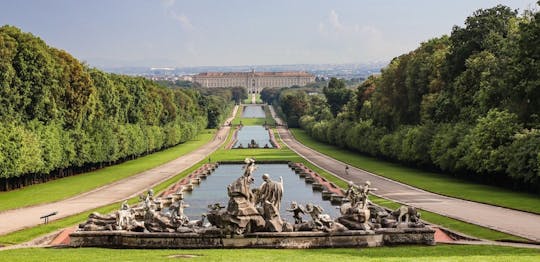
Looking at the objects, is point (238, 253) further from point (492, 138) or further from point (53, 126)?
point (53, 126)

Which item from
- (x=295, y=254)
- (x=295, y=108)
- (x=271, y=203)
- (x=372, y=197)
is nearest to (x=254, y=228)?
(x=271, y=203)

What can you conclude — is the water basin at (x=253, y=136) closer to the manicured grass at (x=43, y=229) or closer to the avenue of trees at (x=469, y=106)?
the avenue of trees at (x=469, y=106)

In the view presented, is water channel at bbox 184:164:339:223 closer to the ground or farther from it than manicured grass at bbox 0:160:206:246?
closer to the ground

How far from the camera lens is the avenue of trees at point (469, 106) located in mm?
48969

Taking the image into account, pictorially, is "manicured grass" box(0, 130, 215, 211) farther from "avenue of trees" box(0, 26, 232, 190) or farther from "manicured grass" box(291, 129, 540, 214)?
"manicured grass" box(291, 129, 540, 214)

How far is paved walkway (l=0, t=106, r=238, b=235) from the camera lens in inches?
1496

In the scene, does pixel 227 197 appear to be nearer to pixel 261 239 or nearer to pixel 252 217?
pixel 252 217

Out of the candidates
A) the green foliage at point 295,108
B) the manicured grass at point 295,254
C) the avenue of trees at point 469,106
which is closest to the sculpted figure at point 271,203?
the manicured grass at point 295,254

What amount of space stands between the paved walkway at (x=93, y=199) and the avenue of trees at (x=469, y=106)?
23.9 meters

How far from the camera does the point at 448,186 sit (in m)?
55.9

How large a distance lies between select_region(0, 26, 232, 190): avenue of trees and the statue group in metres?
31.1

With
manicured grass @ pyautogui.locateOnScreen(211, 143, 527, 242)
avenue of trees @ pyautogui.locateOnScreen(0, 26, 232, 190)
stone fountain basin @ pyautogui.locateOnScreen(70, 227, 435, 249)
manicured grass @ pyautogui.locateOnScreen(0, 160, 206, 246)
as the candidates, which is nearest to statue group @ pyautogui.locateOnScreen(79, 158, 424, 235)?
stone fountain basin @ pyautogui.locateOnScreen(70, 227, 435, 249)

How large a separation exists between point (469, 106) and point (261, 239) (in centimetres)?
4409

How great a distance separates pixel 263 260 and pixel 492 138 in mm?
37060
